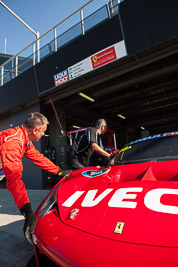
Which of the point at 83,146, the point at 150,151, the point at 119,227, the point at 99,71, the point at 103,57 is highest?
the point at 103,57

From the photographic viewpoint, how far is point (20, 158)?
158 cm

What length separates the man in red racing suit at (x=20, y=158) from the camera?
130 centimetres

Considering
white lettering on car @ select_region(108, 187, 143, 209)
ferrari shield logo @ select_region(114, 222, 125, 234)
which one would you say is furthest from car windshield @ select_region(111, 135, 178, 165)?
ferrari shield logo @ select_region(114, 222, 125, 234)

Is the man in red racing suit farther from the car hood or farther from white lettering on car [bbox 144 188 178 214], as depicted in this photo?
white lettering on car [bbox 144 188 178 214]

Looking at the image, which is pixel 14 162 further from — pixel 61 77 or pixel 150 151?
pixel 61 77

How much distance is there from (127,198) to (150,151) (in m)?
1.01

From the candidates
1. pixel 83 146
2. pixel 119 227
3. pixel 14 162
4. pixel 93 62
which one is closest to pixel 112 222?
pixel 119 227

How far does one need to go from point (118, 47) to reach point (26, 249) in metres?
4.38

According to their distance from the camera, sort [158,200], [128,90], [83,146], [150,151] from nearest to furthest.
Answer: [158,200] < [150,151] < [83,146] < [128,90]

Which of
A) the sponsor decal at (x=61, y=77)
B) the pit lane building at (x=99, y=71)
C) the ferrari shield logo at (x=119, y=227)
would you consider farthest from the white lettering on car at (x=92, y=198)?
the sponsor decal at (x=61, y=77)

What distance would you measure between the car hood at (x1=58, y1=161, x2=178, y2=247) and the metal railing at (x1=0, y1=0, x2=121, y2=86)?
15.4ft

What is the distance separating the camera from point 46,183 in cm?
608

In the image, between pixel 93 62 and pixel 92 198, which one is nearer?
pixel 92 198

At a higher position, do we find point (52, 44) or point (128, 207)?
point (52, 44)
